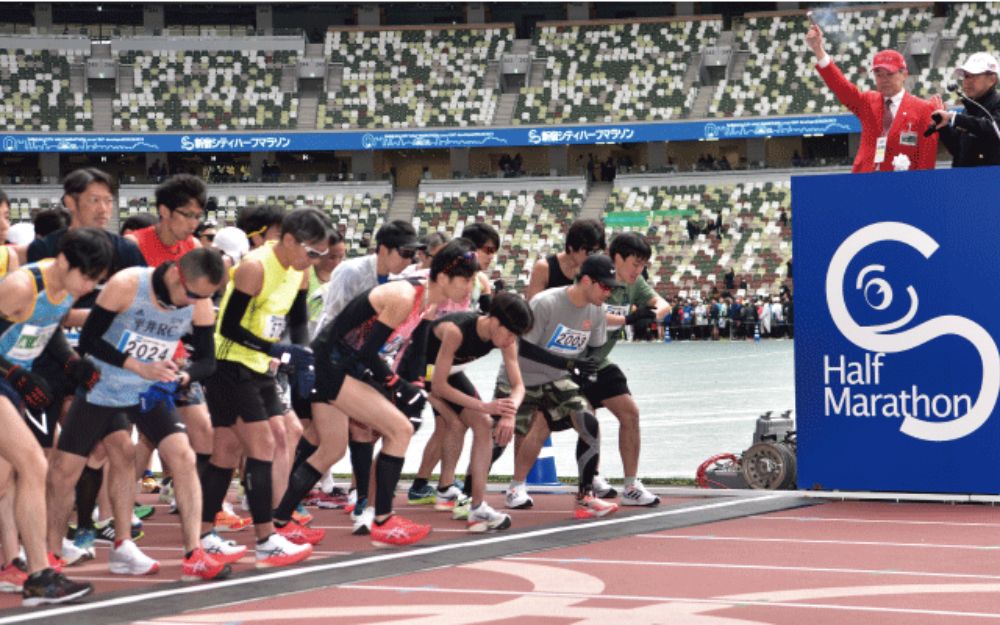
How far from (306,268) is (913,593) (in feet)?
12.1

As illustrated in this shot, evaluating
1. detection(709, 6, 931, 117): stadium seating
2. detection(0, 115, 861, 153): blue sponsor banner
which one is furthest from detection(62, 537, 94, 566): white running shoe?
detection(709, 6, 931, 117): stadium seating

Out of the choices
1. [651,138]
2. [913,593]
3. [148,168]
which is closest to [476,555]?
[913,593]

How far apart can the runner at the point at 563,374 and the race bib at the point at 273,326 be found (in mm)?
2057

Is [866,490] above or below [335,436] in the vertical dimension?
below

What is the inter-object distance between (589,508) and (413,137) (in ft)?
162

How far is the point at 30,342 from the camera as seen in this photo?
697 cm

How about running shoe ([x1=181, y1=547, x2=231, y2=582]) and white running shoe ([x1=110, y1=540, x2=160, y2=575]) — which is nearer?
running shoe ([x1=181, y1=547, x2=231, y2=582])

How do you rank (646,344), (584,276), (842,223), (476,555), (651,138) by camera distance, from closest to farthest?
1. (476,555)
2. (584,276)
3. (842,223)
4. (646,344)
5. (651,138)

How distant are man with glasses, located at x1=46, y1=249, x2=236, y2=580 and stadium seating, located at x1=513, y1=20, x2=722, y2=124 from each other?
5130 centimetres

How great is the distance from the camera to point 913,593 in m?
6.63

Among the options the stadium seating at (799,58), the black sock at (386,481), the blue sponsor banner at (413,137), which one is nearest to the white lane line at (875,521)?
the black sock at (386,481)

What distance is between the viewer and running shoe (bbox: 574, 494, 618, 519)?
9.72 metres

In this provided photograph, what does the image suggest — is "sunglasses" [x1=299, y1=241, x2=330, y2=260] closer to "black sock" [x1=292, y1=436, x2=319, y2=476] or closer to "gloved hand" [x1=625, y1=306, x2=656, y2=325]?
"black sock" [x1=292, y1=436, x2=319, y2=476]

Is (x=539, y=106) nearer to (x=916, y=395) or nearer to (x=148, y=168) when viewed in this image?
(x=148, y=168)
